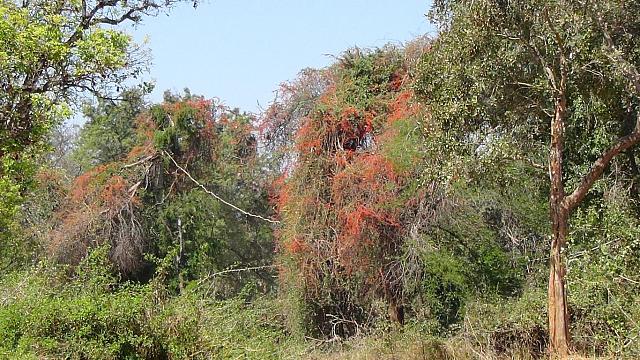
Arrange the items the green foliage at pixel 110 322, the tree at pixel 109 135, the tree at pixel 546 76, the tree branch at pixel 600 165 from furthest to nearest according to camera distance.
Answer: the tree at pixel 109 135
the tree branch at pixel 600 165
the green foliage at pixel 110 322
the tree at pixel 546 76

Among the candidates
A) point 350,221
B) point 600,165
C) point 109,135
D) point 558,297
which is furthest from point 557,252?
point 109,135

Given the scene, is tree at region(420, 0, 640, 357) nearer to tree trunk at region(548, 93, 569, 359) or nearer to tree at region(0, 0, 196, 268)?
tree trunk at region(548, 93, 569, 359)

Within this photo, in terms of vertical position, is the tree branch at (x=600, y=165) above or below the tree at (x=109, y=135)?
below

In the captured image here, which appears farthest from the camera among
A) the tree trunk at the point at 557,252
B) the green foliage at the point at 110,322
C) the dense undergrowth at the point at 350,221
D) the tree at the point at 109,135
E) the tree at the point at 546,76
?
the tree at the point at 109,135

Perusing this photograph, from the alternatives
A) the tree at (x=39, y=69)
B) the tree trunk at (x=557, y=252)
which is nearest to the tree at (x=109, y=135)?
the tree at (x=39, y=69)

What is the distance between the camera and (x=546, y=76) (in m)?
9.40

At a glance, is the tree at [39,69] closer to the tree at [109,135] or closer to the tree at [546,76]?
the tree at [546,76]

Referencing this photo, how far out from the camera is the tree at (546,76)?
8.81 m

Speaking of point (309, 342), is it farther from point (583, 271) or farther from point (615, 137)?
point (615, 137)

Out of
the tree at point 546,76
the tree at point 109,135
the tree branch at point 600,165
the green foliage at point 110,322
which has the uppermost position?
the tree at point 109,135

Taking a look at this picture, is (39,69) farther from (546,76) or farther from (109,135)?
(109,135)

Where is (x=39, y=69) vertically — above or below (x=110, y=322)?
above

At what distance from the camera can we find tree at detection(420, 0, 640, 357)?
28.9 ft

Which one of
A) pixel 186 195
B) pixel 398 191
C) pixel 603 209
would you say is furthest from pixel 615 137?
pixel 186 195
